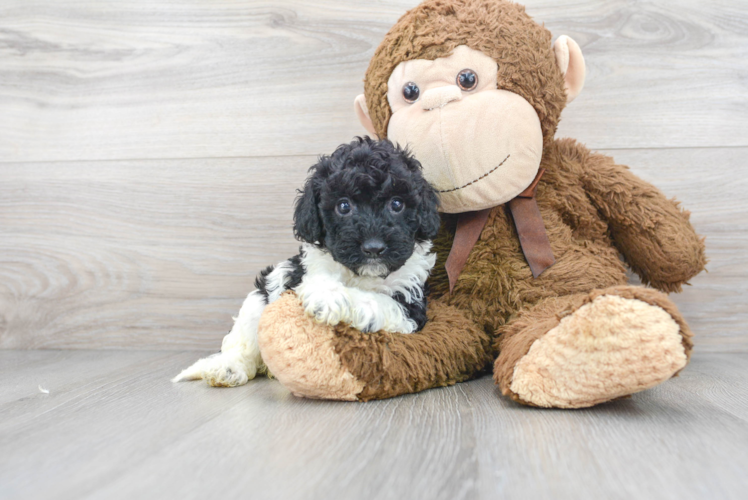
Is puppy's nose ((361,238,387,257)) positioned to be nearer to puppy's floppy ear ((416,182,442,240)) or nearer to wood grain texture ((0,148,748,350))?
puppy's floppy ear ((416,182,442,240))

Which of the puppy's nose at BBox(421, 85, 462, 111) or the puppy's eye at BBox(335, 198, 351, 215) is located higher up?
the puppy's nose at BBox(421, 85, 462, 111)

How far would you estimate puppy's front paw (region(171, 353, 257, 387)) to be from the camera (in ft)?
3.84

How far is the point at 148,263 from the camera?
1635 millimetres

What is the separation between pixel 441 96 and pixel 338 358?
1.73ft

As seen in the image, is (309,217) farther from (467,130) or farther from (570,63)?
(570,63)

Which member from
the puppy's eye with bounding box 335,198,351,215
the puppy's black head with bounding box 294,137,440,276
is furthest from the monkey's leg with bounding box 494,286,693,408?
the puppy's eye with bounding box 335,198,351,215

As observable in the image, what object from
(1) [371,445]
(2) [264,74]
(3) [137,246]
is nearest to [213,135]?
(2) [264,74]

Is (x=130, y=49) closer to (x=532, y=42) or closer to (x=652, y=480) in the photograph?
(x=532, y=42)

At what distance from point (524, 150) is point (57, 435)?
3.08 feet

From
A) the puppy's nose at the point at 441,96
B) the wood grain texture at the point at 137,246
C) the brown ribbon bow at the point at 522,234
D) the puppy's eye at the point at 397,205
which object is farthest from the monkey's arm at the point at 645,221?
the wood grain texture at the point at 137,246

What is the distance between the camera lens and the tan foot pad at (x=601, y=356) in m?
0.81

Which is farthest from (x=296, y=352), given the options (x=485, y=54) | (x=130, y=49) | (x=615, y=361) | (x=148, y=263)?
(x=130, y=49)

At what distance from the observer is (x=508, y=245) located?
3.92ft

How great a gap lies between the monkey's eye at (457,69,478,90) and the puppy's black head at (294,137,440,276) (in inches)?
7.8
